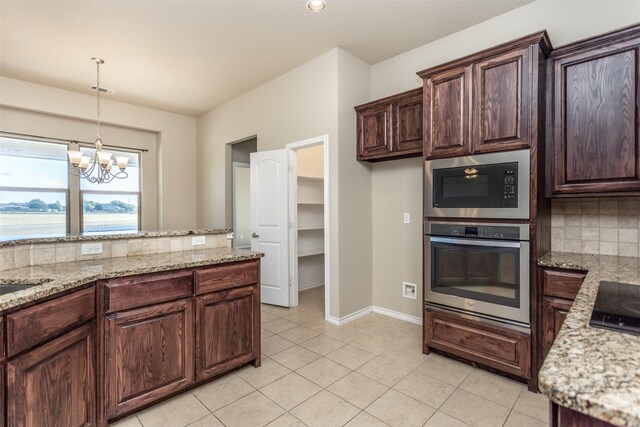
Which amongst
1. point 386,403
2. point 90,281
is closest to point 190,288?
point 90,281

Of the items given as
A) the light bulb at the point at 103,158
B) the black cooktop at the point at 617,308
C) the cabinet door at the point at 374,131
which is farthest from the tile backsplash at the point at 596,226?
the light bulb at the point at 103,158

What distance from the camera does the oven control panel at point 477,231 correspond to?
→ 2234 millimetres

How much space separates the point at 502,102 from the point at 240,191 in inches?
Answer: 168

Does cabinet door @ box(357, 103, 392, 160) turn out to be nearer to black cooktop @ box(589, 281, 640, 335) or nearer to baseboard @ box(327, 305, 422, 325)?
baseboard @ box(327, 305, 422, 325)

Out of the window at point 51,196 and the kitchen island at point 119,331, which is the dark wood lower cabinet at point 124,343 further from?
the window at point 51,196

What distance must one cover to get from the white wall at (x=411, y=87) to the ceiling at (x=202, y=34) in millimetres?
121

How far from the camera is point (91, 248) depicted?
2.19m

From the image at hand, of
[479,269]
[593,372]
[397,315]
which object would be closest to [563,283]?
[479,269]

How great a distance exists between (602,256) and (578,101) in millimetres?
1121

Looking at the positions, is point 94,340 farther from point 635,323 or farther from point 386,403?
point 635,323

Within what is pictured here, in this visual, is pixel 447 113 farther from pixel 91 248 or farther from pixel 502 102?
pixel 91 248

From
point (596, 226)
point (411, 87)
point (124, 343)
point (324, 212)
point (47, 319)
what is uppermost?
point (411, 87)

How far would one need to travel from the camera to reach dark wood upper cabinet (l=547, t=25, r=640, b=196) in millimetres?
1984

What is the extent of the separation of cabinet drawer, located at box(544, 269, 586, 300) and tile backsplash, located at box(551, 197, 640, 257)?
0.55m
